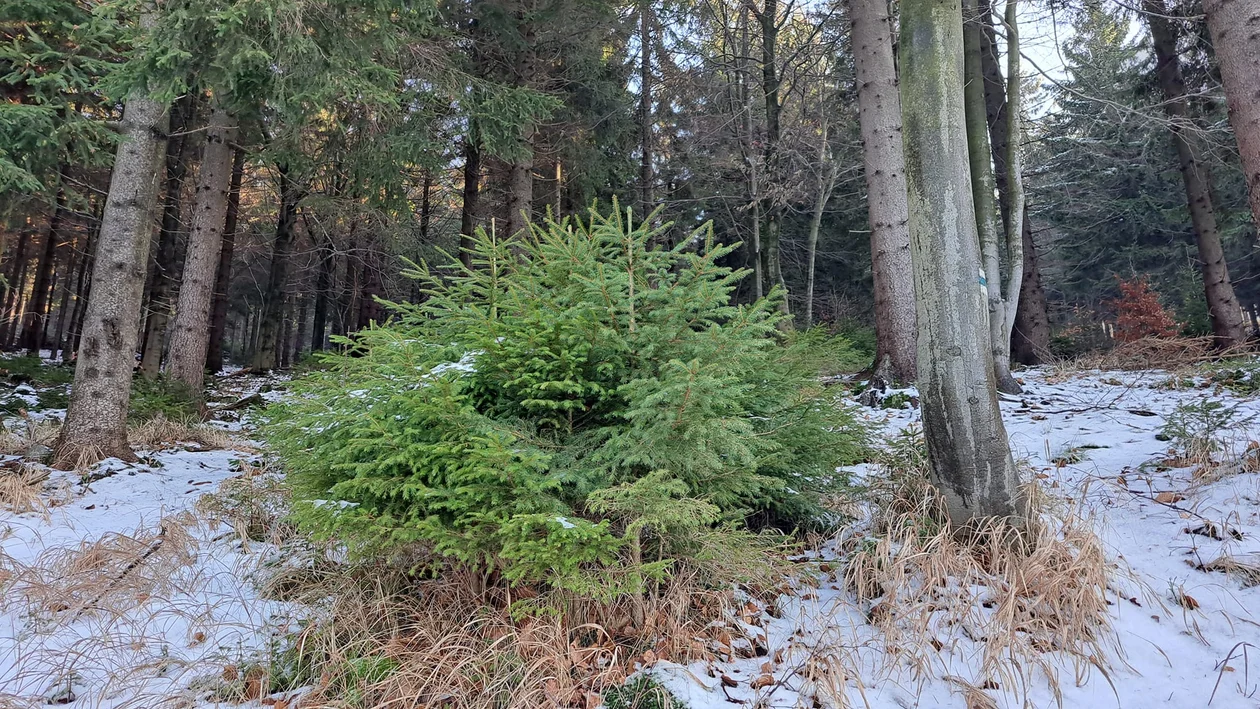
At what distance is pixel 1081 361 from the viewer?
8.13 m

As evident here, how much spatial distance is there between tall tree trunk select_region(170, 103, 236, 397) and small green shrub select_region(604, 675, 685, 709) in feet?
23.9

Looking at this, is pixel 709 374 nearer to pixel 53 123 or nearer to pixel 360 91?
pixel 360 91

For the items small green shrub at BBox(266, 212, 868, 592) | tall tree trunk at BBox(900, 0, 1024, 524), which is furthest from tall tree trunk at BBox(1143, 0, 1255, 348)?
small green shrub at BBox(266, 212, 868, 592)

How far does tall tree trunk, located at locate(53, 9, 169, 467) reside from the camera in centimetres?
468

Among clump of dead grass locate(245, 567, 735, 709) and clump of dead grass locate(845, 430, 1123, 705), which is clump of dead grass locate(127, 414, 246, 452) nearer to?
clump of dead grass locate(245, 567, 735, 709)

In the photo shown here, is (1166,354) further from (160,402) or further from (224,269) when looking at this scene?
(224,269)

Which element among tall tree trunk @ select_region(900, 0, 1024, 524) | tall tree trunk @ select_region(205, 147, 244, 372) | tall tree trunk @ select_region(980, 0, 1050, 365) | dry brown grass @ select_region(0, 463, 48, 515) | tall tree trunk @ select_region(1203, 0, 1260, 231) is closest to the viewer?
tall tree trunk @ select_region(900, 0, 1024, 524)

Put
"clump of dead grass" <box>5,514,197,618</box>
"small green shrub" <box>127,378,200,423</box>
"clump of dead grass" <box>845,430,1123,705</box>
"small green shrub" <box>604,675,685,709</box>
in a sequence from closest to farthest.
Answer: "small green shrub" <box>604,675,685,709</box>
"clump of dead grass" <box>845,430,1123,705</box>
"clump of dead grass" <box>5,514,197,618</box>
"small green shrub" <box>127,378,200,423</box>

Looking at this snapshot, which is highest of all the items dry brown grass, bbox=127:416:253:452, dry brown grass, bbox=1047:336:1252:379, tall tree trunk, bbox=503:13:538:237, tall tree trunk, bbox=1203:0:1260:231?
tall tree trunk, bbox=503:13:538:237

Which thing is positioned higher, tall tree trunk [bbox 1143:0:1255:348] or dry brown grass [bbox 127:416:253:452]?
tall tree trunk [bbox 1143:0:1255:348]

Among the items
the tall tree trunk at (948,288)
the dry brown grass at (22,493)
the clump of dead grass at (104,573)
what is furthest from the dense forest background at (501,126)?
the clump of dead grass at (104,573)

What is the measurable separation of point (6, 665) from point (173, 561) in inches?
31.0

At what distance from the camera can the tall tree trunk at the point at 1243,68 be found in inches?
126

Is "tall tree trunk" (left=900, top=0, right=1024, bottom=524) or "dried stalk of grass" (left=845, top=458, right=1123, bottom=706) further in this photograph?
"tall tree trunk" (left=900, top=0, right=1024, bottom=524)
